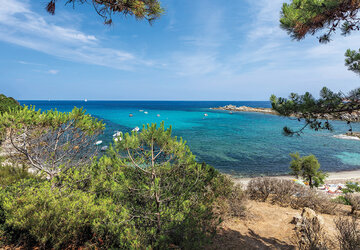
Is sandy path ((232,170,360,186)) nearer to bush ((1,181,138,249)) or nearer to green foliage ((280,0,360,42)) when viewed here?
green foliage ((280,0,360,42))

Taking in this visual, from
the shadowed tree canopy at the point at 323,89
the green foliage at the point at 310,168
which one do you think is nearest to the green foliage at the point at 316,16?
the shadowed tree canopy at the point at 323,89

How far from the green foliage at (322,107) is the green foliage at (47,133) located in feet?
18.3

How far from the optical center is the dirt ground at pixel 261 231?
4.66m

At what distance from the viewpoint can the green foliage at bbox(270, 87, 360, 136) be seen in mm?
4113

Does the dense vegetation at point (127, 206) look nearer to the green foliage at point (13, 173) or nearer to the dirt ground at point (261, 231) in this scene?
the dirt ground at point (261, 231)

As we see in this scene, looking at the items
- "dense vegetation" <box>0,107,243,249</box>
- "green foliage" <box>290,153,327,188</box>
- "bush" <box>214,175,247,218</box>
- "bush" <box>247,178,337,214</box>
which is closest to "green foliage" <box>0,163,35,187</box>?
"dense vegetation" <box>0,107,243,249</box>

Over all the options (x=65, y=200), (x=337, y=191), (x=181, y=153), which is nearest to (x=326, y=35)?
(x=181, y=153)

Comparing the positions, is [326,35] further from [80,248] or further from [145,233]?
[80,248]

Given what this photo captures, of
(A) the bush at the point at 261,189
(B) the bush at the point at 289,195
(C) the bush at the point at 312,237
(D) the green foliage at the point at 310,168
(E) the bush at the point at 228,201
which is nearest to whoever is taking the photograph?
(C) the bush at the point at 312,237

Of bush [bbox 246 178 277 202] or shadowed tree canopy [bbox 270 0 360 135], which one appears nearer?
shadowed tree canopy [bbox 270 0 360 135]

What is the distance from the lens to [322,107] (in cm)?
439

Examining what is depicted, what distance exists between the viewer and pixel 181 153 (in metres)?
3.79

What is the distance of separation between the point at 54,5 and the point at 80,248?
538 cm

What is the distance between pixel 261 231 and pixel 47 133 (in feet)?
22.8
